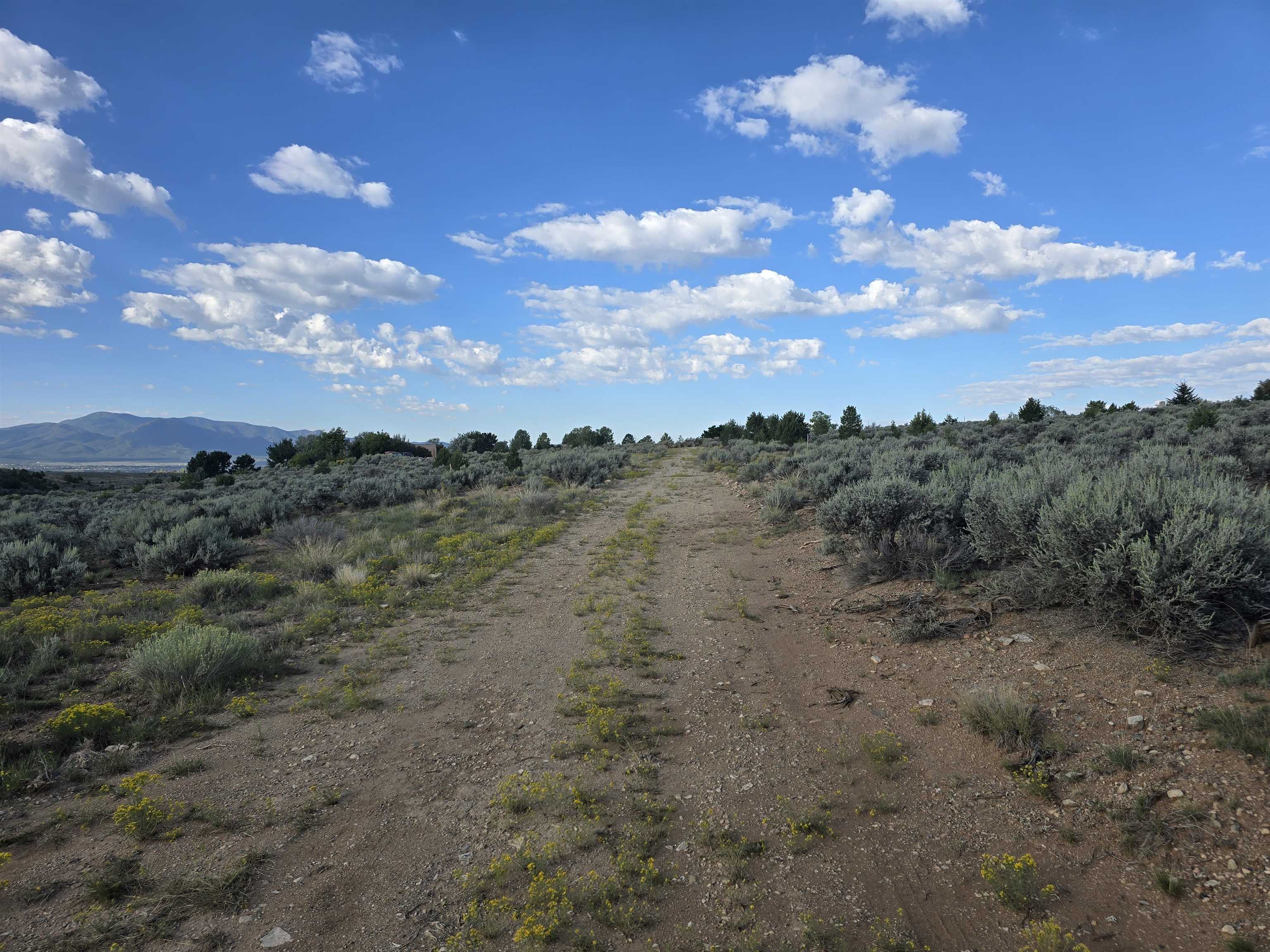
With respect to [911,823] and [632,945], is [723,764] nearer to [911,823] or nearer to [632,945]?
[911,823]

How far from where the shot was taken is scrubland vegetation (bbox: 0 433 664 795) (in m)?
5.74

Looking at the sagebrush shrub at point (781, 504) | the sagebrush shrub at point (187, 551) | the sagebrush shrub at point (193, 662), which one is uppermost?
A: the sagebrush shrub at point (781, 504)

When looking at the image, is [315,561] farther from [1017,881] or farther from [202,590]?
[1017,881]

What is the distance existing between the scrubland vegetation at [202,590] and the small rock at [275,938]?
2.76 m

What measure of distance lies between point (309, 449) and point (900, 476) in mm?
45539

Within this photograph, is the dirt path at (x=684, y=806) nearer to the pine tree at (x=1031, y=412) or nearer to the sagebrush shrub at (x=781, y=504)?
the sagebrush shrub at (x=781, y=504)

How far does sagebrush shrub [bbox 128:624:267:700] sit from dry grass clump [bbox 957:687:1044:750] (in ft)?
24.2

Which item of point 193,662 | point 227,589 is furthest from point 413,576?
point 193,662

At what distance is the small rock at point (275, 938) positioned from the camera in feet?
10.5

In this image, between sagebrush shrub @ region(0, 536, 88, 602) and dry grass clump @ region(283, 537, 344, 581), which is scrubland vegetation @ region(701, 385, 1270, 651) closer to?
dry grass clump @ region(283, 537, 344, 581)

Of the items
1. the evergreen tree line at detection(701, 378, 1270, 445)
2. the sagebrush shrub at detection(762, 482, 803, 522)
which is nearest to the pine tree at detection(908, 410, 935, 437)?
the evergreen tree line at detection(701, 378, 1270, 445)

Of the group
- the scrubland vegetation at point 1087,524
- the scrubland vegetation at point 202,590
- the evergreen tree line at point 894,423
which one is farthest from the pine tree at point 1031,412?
the scrubland vegetation at point 202,590

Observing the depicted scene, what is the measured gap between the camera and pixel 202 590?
366 inches

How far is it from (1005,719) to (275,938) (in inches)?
202
